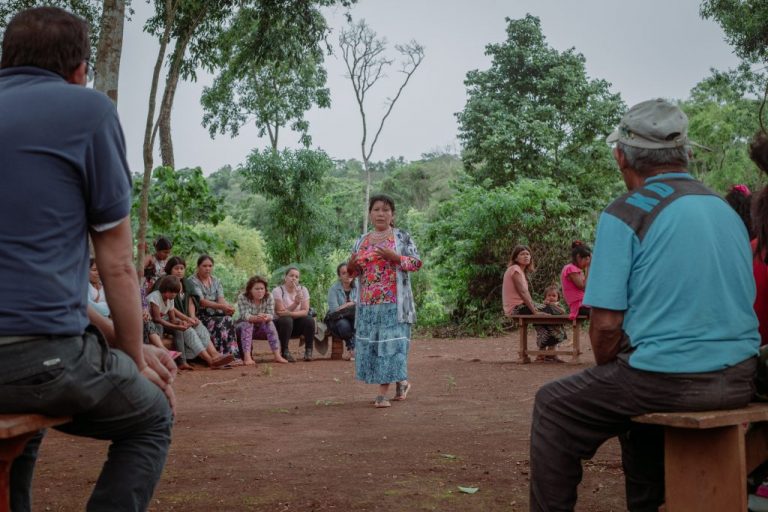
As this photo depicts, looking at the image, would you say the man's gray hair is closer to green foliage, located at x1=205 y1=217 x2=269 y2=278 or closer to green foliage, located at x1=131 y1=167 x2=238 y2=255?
green foliage, located at x1=131 y1=167 x2=238 y2=255

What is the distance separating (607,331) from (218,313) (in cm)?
1010

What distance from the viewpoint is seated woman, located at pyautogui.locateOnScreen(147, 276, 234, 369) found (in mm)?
11495

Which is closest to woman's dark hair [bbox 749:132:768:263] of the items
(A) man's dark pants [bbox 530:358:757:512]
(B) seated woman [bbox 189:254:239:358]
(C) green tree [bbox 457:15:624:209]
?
(A) man's dark pants [bbox 530:358:757:512]

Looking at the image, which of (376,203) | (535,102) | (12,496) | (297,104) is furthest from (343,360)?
(297,104)

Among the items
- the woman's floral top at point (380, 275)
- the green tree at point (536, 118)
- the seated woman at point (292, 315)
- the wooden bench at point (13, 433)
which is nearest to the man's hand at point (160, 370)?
the wooden bench at point (13, 433)

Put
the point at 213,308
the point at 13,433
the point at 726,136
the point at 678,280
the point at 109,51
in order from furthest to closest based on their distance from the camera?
the point at 726,136, the point at 213,308, the point at 109,51, the point at 678,280, the point at 13,433

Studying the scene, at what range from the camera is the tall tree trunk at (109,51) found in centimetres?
959

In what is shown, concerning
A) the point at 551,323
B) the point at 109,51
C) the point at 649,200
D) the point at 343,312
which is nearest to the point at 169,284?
the point at 109,51

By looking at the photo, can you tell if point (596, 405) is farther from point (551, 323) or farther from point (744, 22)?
point (744, 22)

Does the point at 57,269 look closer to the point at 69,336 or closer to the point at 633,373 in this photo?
the point at 69,336

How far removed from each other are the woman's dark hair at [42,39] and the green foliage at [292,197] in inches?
928

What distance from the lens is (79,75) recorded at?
268cm

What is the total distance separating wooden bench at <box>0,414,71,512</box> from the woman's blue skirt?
227 inches

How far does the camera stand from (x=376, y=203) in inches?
324
